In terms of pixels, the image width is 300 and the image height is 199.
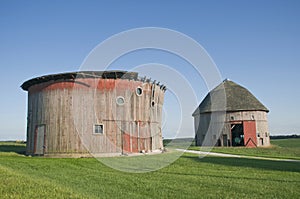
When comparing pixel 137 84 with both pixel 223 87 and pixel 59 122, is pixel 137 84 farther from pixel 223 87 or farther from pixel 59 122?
pixel 223 87

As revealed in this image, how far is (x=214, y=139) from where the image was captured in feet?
144

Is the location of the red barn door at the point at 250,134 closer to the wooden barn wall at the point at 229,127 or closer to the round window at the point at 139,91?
the wooden barn wall at the point at 229,127

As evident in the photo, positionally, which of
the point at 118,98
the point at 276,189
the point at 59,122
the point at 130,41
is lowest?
the point at 276,189

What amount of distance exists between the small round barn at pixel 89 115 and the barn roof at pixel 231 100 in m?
19.1

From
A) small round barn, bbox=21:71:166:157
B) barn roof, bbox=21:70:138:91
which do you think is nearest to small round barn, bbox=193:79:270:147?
small round barn, bbox=21:71:166:157

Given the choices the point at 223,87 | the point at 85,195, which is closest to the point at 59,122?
the point at 85,195

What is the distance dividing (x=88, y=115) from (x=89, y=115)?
79 mm

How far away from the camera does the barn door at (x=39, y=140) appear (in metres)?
26.5

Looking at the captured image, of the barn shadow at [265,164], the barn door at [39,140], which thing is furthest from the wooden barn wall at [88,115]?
the barn shadow at [265,164]

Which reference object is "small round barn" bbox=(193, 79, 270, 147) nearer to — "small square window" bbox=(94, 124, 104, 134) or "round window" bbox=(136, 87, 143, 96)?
"round window" bbox=(136, 87, 143, 96)

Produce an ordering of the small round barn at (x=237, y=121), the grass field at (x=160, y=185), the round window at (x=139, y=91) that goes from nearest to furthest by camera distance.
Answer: the grass field at (x=160, y=185), the round window at (x=139, y=91), the small round barn at (x=237, y=121)

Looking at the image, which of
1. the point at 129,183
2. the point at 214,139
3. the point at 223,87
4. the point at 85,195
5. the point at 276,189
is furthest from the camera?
the point at 223,87

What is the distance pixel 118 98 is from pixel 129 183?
14874 mm

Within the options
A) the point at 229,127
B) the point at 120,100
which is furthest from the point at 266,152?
the point at 120,100
